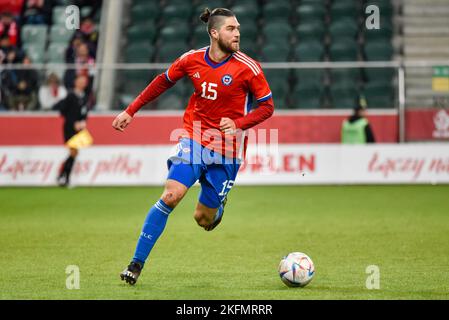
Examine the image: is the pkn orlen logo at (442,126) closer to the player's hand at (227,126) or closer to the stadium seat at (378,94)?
the stadium seat at (378,94)

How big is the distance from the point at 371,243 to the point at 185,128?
333 centimetres

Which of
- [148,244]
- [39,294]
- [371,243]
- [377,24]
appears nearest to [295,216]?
[371,243]

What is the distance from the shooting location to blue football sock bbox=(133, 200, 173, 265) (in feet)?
27.7

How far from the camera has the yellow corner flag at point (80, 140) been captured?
2005cm

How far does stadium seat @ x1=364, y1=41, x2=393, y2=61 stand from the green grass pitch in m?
4.63

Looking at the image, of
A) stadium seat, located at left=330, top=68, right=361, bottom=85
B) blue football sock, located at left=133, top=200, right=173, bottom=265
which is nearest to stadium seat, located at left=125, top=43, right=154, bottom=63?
stadium seat, located at left=330, top=68, right=361, bottom=85

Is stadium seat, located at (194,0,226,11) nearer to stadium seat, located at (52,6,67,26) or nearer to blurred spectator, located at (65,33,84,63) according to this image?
stadium seat, located at (52,6,67,26)

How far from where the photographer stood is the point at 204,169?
9008 millimetres

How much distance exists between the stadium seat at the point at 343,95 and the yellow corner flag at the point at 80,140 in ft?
16.8

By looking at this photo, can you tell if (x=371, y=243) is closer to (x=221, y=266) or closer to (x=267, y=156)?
(x=221, y=266)

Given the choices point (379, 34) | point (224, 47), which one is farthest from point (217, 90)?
point (379, 34)

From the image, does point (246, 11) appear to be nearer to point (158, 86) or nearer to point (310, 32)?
point (310, 32)

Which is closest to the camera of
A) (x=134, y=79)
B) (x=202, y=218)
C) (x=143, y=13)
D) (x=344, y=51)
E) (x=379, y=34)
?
(x=202, y=218)

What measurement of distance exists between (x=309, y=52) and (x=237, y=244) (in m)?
12.0
